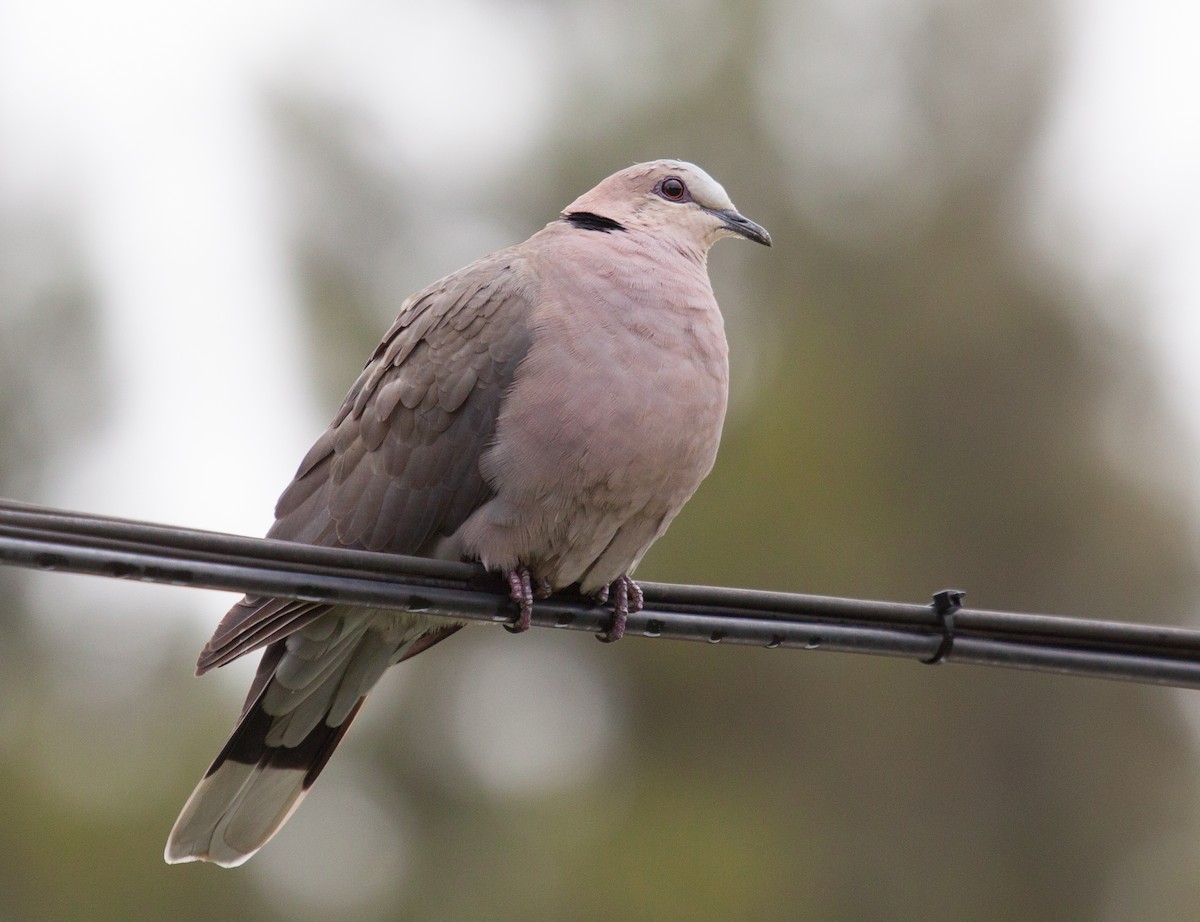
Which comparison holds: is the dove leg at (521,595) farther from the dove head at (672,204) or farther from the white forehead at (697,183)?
the white forehead at (697,183)

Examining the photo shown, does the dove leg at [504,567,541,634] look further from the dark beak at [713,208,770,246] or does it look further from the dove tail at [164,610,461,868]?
the dark beak at [713,208,770,246]

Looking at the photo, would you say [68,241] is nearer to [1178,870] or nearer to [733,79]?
[733,79]

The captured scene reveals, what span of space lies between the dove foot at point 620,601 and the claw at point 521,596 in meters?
0.18

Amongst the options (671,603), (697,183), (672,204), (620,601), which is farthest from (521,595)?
(697,183)

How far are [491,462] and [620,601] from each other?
0.44 meters

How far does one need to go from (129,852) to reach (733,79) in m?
6.86

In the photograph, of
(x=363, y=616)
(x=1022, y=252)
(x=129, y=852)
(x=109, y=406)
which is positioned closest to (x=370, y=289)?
(x=109, y=406)

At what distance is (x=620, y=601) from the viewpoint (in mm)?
3016

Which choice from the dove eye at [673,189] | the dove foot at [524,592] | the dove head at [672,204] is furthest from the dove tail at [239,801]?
the dove eye at [673,189]

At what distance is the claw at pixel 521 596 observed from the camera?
9.01 feet

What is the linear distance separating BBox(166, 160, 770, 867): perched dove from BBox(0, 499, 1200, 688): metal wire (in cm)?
44

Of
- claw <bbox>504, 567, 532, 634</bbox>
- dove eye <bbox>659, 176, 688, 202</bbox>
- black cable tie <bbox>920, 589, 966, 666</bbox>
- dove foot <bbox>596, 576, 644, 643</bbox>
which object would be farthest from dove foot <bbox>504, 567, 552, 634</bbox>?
dove eye <bbox>659, 176, 688, 202</bbox>

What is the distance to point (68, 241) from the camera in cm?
924

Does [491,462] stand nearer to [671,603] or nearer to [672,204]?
[671,603]
